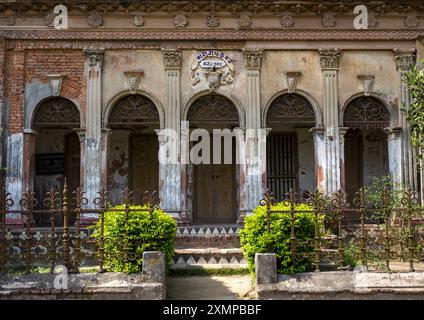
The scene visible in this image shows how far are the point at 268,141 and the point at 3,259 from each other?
9.61 m

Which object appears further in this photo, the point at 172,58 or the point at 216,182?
the point at 216,182

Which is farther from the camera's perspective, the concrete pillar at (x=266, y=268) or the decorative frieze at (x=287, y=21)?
the decorative frieze at (x=287, y=21)

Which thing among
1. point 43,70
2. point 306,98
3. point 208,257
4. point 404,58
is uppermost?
point 404,58

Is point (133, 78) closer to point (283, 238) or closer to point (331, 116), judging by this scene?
Result: point (331, 116)

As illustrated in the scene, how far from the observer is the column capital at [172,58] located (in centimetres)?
1262

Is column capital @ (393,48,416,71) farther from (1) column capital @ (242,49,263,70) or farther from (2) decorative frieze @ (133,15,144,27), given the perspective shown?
(2) decorative frieze @ (133,15,144,27)

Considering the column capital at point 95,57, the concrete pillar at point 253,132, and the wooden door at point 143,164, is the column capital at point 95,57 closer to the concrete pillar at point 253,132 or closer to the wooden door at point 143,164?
the wooden door at point 143,164

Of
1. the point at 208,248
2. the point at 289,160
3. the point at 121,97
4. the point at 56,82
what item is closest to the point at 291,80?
the point at 289,160

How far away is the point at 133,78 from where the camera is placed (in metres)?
12.6

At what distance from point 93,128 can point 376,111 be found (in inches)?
281

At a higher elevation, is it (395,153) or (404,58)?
(404,58)

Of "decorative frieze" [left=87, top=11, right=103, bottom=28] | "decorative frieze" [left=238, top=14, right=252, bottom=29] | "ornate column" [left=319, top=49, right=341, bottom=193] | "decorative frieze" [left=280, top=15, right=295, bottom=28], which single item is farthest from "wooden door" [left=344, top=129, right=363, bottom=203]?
"decorative frieze" [left=87, top=11, right=103, bottom=28]

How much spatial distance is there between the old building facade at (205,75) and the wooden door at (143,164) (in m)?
2.31

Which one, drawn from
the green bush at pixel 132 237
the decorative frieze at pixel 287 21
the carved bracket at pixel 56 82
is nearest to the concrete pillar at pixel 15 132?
the carved bracket at pixel 56 82
